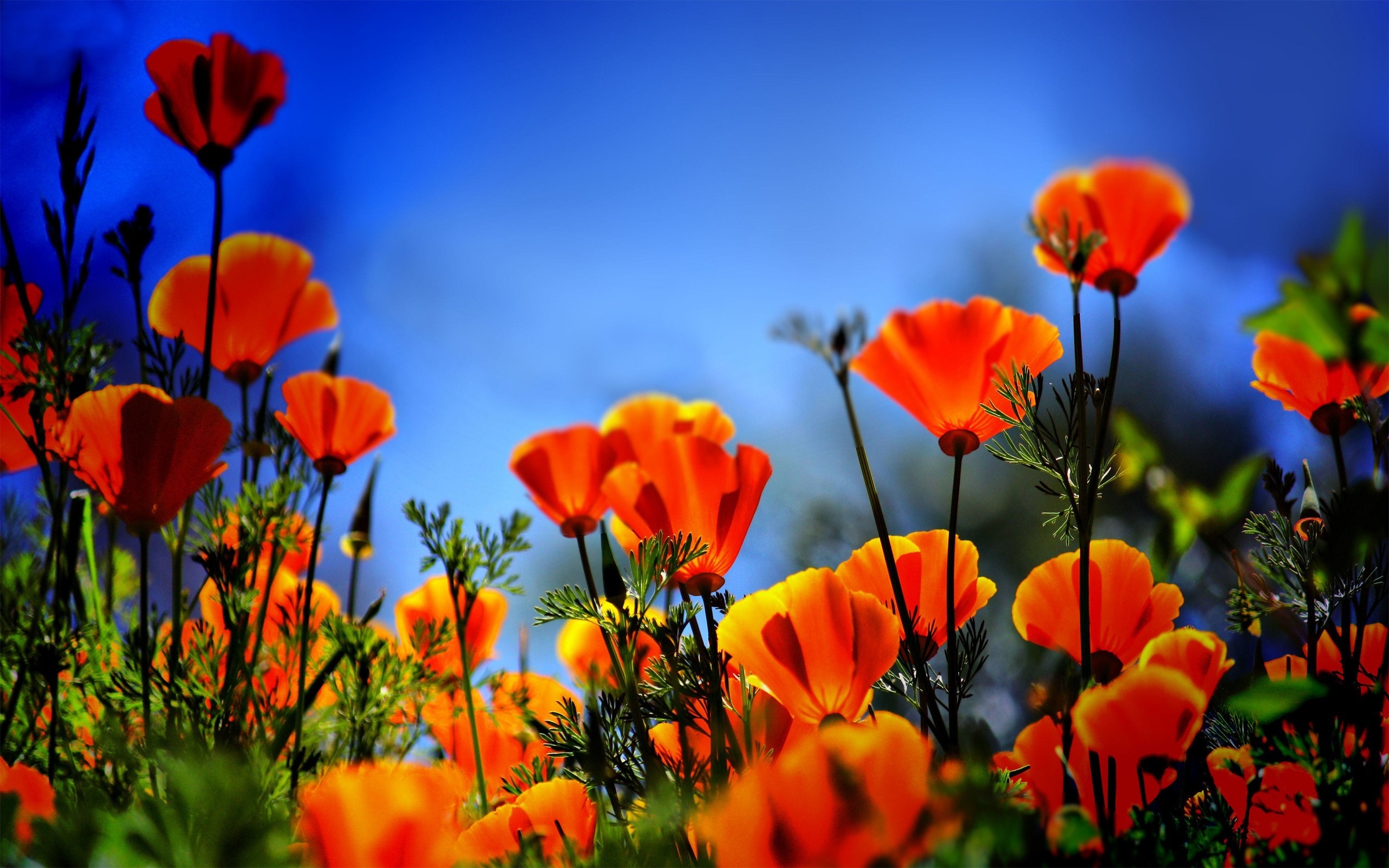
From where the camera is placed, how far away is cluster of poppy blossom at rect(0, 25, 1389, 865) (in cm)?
36

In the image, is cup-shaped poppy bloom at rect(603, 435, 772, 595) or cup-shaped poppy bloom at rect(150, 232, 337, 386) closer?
cup-shaped poppy bloom at rect(603, 435, 772, 595)

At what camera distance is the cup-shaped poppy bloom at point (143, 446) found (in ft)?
1.36

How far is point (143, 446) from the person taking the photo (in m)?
0.42

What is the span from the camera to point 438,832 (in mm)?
274

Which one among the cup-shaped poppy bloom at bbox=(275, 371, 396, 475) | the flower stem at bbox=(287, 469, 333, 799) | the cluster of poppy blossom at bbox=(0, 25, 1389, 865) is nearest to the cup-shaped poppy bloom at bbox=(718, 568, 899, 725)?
the cluster of poppy blossom at bbox=(0, 25, 1389, 865)

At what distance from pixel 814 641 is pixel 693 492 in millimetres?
94

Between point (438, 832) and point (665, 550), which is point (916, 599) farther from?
point (438, 832)

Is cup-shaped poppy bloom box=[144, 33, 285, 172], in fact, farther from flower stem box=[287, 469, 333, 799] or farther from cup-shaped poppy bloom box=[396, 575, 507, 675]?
cup-shaped poppy bloom box=[396, 575, 507, 675]

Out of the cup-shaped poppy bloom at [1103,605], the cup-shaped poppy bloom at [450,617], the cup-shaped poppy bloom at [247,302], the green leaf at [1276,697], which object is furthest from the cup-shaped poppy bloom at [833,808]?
the cup-shaped poppy bloom at [247,302]

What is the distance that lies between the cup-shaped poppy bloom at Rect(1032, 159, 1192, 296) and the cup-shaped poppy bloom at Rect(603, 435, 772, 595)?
0.67 feet

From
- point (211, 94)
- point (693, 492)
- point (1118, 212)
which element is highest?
point (211, 94)

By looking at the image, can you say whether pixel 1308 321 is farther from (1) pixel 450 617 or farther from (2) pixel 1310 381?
(1) pixel 450 617

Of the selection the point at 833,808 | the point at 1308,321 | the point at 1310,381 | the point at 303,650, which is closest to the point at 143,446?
the point at 303,650

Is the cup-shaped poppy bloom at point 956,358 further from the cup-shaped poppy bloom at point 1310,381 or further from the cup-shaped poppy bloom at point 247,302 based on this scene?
the cup-shaped poppy bloom at point 247,302
